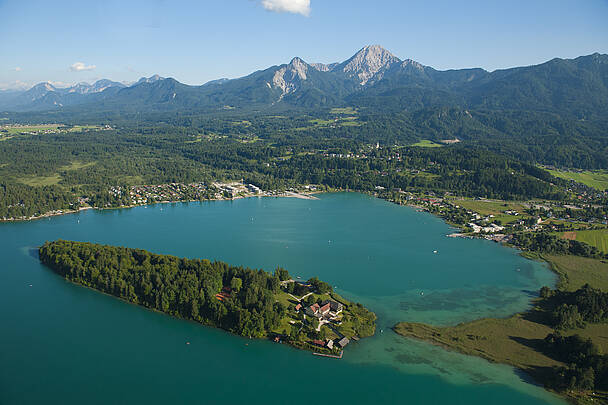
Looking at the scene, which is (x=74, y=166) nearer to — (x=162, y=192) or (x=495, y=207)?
(x=162, y=192)

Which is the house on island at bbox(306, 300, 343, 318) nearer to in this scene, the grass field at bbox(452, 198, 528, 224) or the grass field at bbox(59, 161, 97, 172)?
the grass field at bbox(452, 198, 528, 224)

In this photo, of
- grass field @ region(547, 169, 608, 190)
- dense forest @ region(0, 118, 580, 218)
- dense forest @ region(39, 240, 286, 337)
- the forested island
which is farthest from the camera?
grass field @ region(547, 169, 608, 190)

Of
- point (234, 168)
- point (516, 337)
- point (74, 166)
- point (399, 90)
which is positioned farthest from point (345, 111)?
point (516, 337)

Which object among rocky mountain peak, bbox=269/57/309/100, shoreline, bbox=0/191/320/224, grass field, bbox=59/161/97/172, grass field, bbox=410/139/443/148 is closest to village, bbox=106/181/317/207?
shoreline, bbox=0/191/320/224

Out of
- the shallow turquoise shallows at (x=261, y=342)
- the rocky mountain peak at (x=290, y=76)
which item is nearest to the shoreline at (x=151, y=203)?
the shallow turquoise shallows at (x=261, y=342)

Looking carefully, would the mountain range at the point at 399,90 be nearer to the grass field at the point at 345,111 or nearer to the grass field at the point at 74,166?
the grass field at the point at 345,111

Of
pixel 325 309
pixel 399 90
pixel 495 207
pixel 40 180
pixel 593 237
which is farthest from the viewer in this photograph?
pixel 399 90

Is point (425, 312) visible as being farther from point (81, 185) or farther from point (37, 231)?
point (81, 185)
